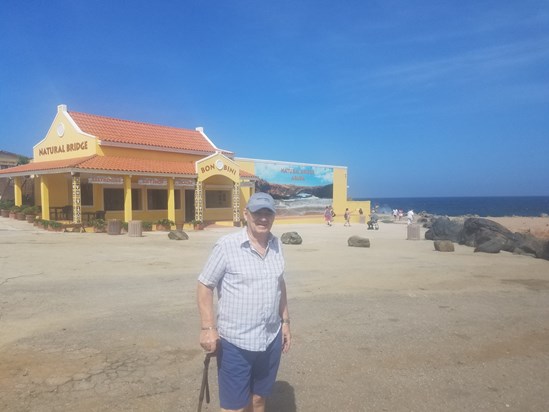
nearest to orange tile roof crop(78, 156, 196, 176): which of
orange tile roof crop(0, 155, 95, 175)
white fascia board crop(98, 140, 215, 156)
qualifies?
orange tile roof crop(0, 155, 95, 175)

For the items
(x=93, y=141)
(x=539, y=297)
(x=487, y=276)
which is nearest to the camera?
Answer: (x=539, y=297)

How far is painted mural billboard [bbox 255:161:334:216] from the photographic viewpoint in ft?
105

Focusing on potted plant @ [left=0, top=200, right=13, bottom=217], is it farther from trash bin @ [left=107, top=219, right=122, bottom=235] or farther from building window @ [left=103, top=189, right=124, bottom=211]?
trash bin @ [left=107, top=219, right=122, bottom=235]

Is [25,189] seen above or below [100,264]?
above

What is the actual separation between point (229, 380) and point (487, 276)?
9041mm

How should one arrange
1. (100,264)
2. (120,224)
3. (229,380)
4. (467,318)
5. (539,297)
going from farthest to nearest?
(120,224)
(100,264)
(539,297)
(467,318)
(229,380)

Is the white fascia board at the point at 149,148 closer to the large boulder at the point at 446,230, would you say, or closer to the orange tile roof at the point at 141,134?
the orange tile roof at the point at 141,134

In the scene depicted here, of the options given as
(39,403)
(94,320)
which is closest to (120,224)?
(94,320)

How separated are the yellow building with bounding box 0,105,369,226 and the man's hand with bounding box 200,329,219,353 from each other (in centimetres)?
1825

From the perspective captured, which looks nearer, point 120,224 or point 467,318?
point 467,318

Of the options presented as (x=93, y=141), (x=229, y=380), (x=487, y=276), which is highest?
(x=93, y=141)

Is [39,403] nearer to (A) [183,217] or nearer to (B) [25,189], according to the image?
(A) [183,217]

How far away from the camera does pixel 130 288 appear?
324 inches

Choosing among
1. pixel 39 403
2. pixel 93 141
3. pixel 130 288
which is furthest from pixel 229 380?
pixel 93 141
